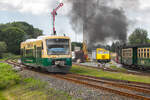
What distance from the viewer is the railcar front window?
54.9ft

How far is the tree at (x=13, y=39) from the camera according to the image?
7269 cm

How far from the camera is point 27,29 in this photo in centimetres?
10062

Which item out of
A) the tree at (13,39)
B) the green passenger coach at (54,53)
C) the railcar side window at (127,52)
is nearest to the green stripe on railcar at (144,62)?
the railcar side window at (127,52)

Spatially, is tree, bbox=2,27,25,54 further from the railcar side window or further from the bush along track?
the bush along track

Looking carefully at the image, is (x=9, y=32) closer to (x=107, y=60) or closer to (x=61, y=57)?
(x=107, y=60)

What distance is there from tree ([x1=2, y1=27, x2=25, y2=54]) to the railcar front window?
59.0m

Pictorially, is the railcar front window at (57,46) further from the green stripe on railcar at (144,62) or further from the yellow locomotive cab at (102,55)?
the yellow locomotive cab at (102,55)

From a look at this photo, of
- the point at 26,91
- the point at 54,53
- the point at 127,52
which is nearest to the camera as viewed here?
the point at 26,91

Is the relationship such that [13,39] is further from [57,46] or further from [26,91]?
[26,91]

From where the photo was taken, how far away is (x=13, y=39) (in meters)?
74.6

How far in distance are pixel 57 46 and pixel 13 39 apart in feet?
203

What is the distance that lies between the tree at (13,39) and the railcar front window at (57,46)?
5902cm

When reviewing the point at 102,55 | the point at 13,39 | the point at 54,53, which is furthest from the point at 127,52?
the point at 13,39

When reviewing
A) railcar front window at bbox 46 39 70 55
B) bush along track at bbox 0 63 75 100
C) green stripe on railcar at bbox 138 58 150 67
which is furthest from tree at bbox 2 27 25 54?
bush along track at bbox 0 63 75 100
